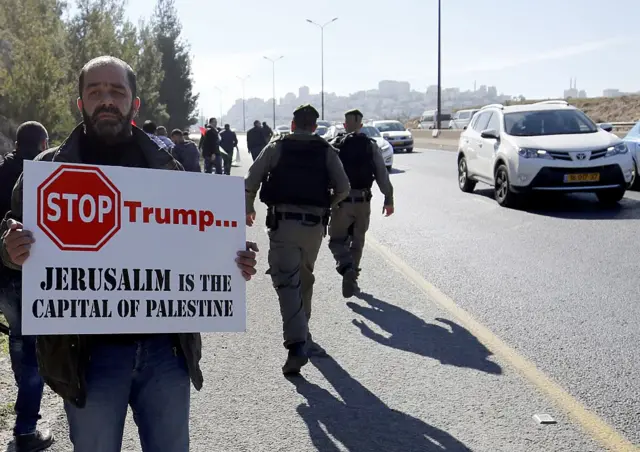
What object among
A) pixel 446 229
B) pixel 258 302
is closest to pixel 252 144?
pixel 446 229

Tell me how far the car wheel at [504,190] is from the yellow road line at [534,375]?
5910mm

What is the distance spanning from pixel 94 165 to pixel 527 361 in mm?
3643

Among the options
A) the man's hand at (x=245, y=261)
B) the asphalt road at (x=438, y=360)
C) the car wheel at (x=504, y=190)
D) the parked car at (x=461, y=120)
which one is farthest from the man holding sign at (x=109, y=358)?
the parked car at (x=461, y=120)

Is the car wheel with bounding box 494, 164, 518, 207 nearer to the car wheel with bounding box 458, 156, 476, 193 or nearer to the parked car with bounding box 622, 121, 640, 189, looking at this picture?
the car wheel with bounding box 458, 156, 476, 193

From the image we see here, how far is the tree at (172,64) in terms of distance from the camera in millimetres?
56875

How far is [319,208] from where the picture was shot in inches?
214

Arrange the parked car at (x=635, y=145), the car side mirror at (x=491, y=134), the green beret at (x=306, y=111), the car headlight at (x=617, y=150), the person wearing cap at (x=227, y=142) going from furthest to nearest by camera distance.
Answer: the person wearing cap at (x=227, y=142) → the parked car at (x=635, y=145) → the car side mirror at (x=491, y=134) → the car headlight at (x=617, y=150) → the green beret at (x=306, y=111)

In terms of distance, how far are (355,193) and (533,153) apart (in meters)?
6.23

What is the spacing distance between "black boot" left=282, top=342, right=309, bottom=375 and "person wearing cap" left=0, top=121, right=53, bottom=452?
1.69m

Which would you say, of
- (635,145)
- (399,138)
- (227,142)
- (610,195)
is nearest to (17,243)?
(610,195)

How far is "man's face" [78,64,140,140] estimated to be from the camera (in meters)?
2.64

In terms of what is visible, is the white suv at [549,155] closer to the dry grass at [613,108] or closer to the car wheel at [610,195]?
the car wheel at [610,195]

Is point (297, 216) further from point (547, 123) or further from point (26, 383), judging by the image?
point (547, 123)

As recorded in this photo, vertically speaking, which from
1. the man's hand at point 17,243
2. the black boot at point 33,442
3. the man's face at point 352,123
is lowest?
the black boot at point 33,442
